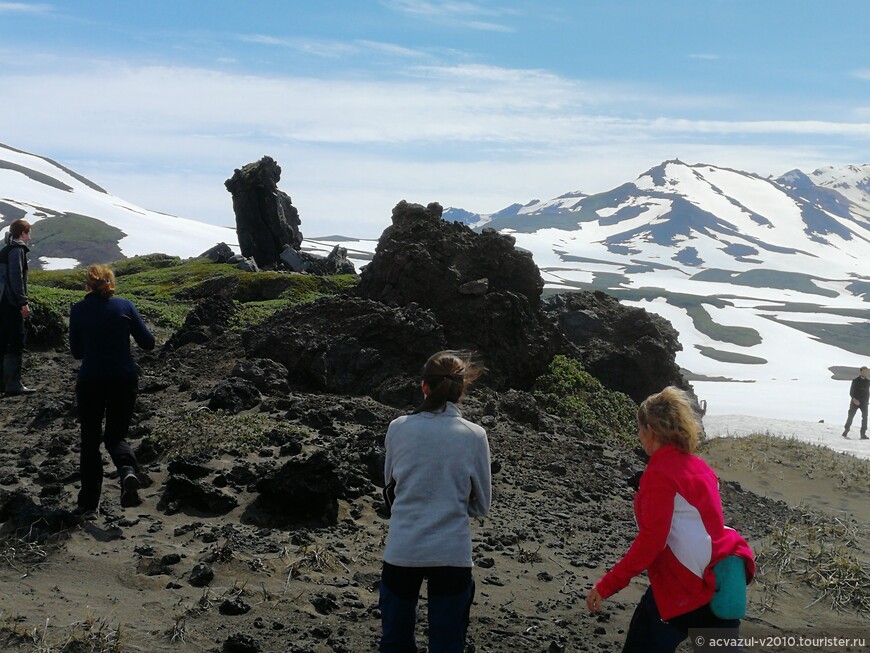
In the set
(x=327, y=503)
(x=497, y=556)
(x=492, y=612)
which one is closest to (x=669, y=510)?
(x=492, y=612)

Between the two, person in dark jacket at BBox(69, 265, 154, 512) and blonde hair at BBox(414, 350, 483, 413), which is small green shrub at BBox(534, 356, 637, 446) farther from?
blonde hair at BBox(414, 350, 483, 413)

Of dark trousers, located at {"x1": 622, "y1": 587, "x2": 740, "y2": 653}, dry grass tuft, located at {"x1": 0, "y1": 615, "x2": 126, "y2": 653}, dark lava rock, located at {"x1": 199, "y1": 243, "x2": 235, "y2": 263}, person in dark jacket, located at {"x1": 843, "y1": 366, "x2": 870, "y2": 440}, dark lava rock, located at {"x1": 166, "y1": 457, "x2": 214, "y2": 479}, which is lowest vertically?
person in dark jacket, located at {"x1": 843, "y1": 366, "x2": 870, "y2": 440}

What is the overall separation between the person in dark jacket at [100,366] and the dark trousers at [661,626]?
5.59 metres

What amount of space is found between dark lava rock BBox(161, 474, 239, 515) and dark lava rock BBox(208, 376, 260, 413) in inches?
136

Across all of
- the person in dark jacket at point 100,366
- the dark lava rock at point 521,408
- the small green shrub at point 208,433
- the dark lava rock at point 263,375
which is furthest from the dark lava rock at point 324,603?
the dark lava rock at point 521,408

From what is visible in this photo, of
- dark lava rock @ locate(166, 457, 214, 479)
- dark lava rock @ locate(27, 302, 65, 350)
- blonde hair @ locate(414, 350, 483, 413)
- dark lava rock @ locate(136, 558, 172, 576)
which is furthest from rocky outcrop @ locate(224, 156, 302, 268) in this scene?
blonde hair @ locate(414, 350, 483, 413)

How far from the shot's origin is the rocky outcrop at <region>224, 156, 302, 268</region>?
55.9 metres

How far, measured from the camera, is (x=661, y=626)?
202 inches

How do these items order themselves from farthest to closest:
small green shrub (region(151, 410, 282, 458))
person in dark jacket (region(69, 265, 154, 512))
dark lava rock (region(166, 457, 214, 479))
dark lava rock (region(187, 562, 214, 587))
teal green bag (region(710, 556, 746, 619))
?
small green shrub (region(151, 410, 282, 458)), dark lava rock (region(166, 457, 214, 479)), person in dark jacket (region(69, 265, 154, 512)), dark lava rock (region(187, 562, 214, 587)), teal green bag (region(710, 556, 746, 619))

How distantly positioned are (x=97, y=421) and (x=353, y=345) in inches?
321

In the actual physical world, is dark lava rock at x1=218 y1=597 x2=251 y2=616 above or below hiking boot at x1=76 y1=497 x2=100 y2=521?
below

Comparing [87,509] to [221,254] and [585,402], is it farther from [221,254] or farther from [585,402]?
[221,254]

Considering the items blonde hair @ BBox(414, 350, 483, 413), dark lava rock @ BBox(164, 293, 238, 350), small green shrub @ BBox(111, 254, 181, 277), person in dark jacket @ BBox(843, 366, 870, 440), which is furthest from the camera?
→ small green shrub @ BBox(111, 254, 181, 277)

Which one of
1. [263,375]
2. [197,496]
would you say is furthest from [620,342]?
[197,496]
